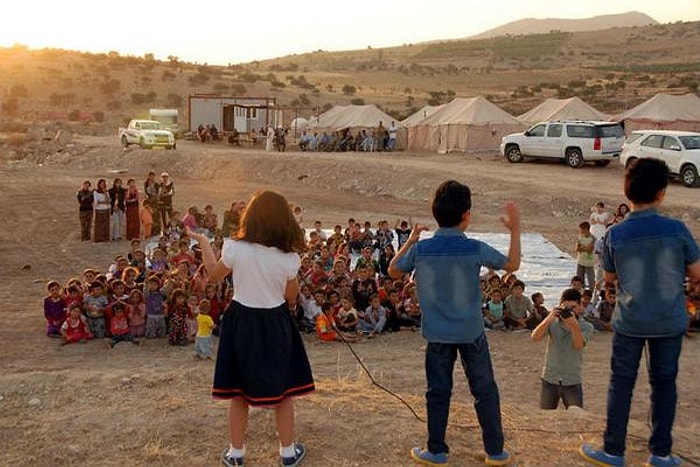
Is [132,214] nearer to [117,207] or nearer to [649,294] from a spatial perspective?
[117,207]

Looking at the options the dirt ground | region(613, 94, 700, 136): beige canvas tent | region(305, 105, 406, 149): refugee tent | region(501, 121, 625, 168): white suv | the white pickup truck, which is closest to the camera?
the dirt ground

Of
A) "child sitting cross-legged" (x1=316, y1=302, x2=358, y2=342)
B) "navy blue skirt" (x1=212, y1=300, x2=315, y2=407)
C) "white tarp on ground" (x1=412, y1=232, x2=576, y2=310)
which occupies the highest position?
"navy blue skirt" (x1=212, y1=300, x2=315, y2=407)

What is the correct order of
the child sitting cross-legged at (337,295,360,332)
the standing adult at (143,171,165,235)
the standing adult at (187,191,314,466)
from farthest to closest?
the standing adult at (143,171,165,235)
the child sitting cross-legged at (337,295,360,332)
the standing adult at (187,191,314,466)

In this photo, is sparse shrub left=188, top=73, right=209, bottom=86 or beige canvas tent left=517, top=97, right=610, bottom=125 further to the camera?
sparse shrub left=188, top=73, right=209, bottom=86

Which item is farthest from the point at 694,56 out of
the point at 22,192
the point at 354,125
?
the point at 22,192

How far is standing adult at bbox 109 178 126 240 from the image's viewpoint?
15383mm

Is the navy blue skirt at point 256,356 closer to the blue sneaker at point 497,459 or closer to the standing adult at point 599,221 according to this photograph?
the blue sneaker at point 497,459

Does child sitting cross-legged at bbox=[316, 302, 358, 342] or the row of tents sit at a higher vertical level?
the row of tents

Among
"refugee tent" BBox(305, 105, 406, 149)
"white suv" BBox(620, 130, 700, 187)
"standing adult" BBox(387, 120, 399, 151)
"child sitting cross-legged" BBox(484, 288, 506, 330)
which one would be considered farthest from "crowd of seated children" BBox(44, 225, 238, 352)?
"refugee tent" BBox(305, 105, 406, 149)

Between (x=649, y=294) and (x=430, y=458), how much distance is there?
4.80 ft

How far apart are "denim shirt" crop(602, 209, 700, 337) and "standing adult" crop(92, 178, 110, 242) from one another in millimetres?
12673

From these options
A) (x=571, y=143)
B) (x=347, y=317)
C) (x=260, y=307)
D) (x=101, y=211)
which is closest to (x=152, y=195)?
(x=101, y=211)

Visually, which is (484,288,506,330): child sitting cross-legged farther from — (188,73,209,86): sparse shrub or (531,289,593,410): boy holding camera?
(188,73,209,86): sparse shrub

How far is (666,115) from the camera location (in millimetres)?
30672
